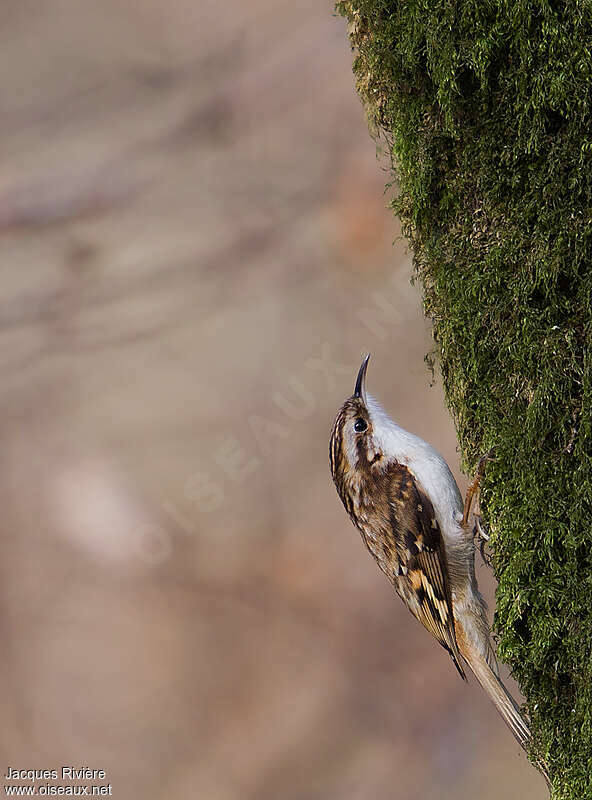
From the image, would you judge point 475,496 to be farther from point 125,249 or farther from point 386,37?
point 125,249

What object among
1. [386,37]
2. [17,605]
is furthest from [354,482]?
[17,605]

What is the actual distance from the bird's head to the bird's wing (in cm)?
9

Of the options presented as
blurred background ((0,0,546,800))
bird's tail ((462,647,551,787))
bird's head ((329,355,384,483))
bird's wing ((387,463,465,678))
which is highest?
blurred background ((0,0,546,800))

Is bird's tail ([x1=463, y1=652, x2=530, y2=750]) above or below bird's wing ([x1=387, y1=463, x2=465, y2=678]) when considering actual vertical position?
below

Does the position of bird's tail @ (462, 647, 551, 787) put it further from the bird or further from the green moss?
the green moss

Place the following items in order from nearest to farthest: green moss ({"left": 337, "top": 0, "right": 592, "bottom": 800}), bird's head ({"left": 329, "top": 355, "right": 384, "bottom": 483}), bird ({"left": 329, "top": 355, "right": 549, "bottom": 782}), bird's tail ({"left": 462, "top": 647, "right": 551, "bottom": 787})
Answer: green moss ({"left": 337, "top": 0, "right": 592, "bottom": 800}), bird's tail ({"left": 462, "top": 647, "right": 551, "bottom": 787}), bird ({"left": 329, "top": 355, "right": 549, "bottom": 782}), bird's head ({"left": 329, "top": 355, "right": 384, "bottom": 483})

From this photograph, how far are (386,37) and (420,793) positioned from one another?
A: 342 centimetres

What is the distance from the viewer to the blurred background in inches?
135

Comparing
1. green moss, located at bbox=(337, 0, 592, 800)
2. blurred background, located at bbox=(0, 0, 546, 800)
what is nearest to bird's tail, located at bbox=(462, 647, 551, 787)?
green moss, located at bbox=(337, 0, 592, 800)

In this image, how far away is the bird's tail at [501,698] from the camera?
1.35m

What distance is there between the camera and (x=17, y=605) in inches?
142

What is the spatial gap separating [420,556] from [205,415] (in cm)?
209

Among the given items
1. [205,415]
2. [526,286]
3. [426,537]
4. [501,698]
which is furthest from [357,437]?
[205,415]

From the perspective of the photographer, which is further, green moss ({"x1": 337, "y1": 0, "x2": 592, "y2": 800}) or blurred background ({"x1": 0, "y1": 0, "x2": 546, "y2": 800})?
blurred background ({"x1": 0, "y1": 0, "x2": 546, "y2": 800})
